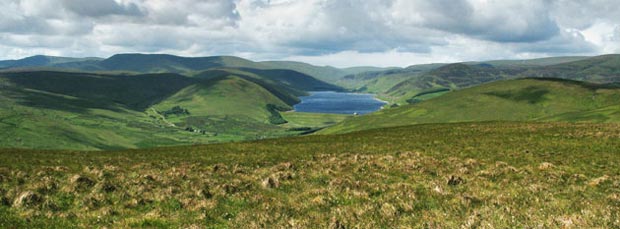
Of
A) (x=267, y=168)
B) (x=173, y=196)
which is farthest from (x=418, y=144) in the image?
(x=173, y=196)

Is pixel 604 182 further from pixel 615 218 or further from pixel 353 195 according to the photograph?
pixel 353 195

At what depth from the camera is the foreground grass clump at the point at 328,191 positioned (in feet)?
49.9

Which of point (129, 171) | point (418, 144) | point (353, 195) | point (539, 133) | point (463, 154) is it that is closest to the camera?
point (353, 195)

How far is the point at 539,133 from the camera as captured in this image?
49688 millimetres

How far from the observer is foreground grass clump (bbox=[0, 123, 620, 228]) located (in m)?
15.2

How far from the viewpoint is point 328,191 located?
20562 millimetres

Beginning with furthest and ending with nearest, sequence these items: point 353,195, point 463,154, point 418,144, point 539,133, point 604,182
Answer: point 539,133, point 418,144, point 463,154, point 604,182, point 353,195

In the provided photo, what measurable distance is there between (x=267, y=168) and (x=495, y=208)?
16.5 meters

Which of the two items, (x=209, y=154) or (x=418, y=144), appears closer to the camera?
(x=209, y=154)

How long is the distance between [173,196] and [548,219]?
15.3m

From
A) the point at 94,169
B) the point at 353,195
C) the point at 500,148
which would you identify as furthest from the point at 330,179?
the point at 500,148

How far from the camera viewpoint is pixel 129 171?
28.3 metres

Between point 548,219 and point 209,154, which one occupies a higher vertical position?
point 548,219

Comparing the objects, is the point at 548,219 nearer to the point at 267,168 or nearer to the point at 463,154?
the point at 267,168
